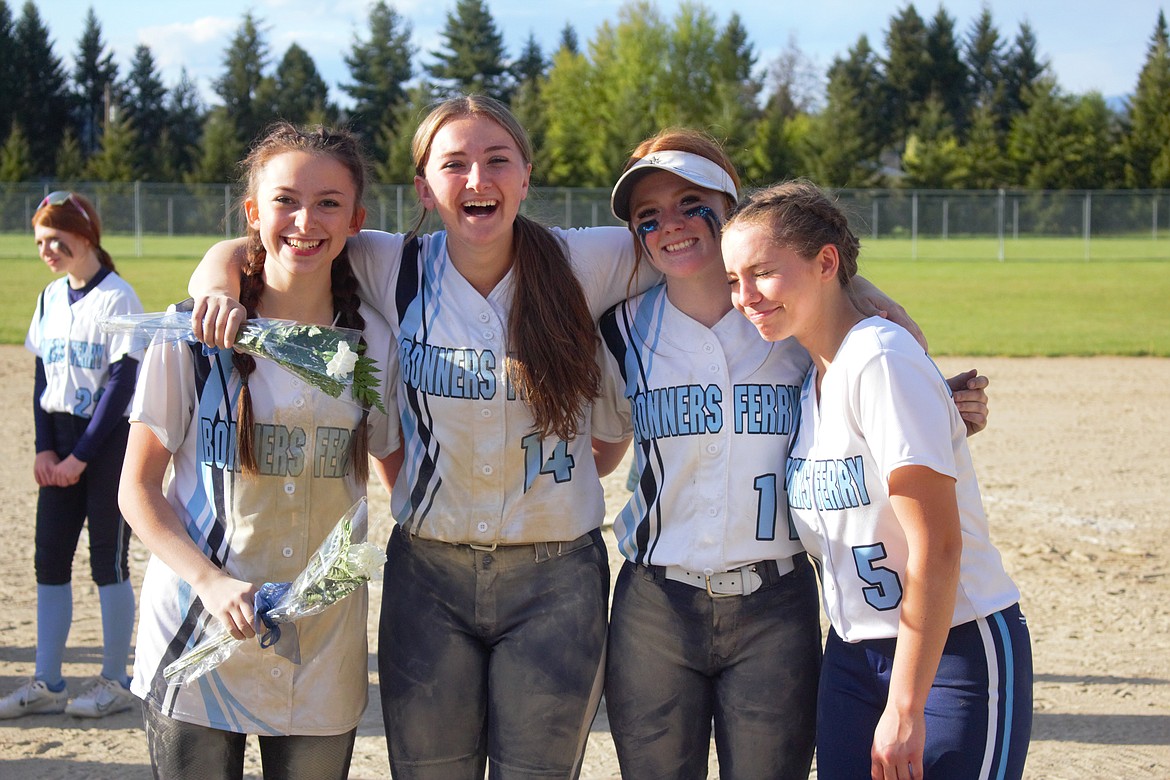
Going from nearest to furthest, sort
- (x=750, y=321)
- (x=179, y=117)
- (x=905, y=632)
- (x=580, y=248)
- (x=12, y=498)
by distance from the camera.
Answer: (x=905, y=632) → (x=750, y=321) → (x=580, y=248) → (x=12, y=498) → (x=179, y=117)

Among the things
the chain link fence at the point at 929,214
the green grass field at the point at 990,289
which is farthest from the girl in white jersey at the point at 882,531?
the chain link fence at the point at 929,214

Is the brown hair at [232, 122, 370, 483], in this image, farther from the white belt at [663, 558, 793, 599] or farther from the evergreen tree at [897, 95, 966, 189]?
the evergreen tree at [897, 95, 966, 189]

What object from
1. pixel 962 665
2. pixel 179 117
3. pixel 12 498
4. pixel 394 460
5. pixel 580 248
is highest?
pixel 179 117

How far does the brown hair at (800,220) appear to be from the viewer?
2721 mm

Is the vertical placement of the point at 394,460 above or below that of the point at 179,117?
below

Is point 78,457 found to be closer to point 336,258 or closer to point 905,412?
point 336,258

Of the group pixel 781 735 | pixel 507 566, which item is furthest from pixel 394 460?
pixel 781 735

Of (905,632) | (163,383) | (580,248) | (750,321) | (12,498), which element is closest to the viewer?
(905,632)

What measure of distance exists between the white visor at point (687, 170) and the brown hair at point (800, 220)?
147 mm

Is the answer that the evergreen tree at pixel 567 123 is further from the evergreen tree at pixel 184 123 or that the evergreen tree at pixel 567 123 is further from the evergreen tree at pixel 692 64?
the evergreen tree at pixel 184 123

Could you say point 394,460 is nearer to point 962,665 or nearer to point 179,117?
point 962,665

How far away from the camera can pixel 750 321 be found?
2895 millimetres

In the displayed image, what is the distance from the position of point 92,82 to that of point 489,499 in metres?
77.0

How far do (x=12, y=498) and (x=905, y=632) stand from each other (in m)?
7.19
